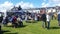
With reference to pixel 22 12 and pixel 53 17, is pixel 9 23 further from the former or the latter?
pixel 53 17

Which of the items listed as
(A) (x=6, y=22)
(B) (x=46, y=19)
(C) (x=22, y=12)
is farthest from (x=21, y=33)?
(C) (x=22, y=12)

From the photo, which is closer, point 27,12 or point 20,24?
point 20,24

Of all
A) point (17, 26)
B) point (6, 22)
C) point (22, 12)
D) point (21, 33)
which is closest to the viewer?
Answer: point (21, 33)

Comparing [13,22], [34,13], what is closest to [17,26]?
[13,22]

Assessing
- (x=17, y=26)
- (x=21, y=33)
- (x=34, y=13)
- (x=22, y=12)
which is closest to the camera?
(x=21, y=33)

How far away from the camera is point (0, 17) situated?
16047mm

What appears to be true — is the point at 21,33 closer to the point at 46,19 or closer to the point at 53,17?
the point at 46,19

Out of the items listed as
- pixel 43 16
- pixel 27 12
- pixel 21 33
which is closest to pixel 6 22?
pixel 43 16

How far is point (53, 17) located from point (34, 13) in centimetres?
207

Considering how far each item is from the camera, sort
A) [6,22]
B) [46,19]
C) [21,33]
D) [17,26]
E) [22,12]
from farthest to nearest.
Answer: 1. [22,12]
2. [6,22]
3. [17,26]
4. [46,19]
5. [21,33]

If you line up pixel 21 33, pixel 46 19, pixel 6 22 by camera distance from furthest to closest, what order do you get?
pixel 6 22 → pixel 46 19 → pixel 21 33

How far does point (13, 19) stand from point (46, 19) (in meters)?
2.84

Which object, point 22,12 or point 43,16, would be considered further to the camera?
point 22,12

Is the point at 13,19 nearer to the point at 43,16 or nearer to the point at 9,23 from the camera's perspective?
the point at 9,23
